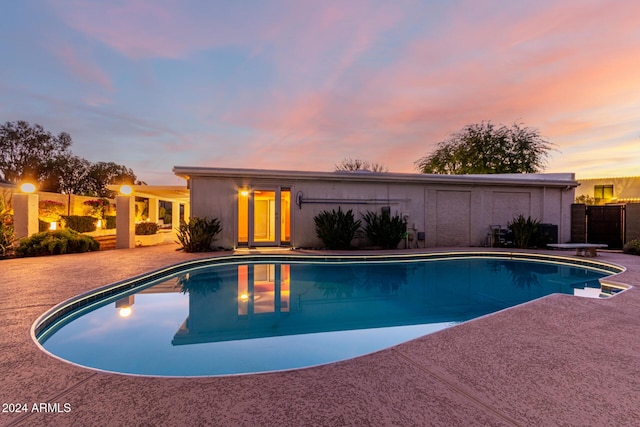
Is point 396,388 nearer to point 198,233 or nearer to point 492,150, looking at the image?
point 198,233

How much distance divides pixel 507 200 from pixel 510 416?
12.2 meters

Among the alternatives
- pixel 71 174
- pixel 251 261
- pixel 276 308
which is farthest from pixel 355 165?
pixel 71 174

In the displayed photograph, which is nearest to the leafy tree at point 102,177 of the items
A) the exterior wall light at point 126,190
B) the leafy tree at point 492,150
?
the exterior wall light at point 126,190

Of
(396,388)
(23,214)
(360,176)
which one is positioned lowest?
(396,388)

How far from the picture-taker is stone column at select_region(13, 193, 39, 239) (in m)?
8.83

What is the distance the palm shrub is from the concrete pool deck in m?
8.82

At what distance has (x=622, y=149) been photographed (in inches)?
683

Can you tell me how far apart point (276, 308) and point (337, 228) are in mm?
5432

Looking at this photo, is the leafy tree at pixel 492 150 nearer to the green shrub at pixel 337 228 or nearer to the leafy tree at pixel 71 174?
the green shrub at pixel 337 228

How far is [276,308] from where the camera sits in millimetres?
5199

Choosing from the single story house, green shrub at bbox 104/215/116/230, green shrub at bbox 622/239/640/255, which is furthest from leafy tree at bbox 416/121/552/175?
green shrub at bbox 104/215/116/230

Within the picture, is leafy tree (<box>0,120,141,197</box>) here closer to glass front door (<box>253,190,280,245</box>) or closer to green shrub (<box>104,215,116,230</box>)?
green shrub (<box>104,215,116,230</box>)

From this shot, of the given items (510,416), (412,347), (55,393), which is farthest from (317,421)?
(55,393)

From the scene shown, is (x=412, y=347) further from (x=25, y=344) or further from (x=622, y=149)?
(x=622, y=149)
